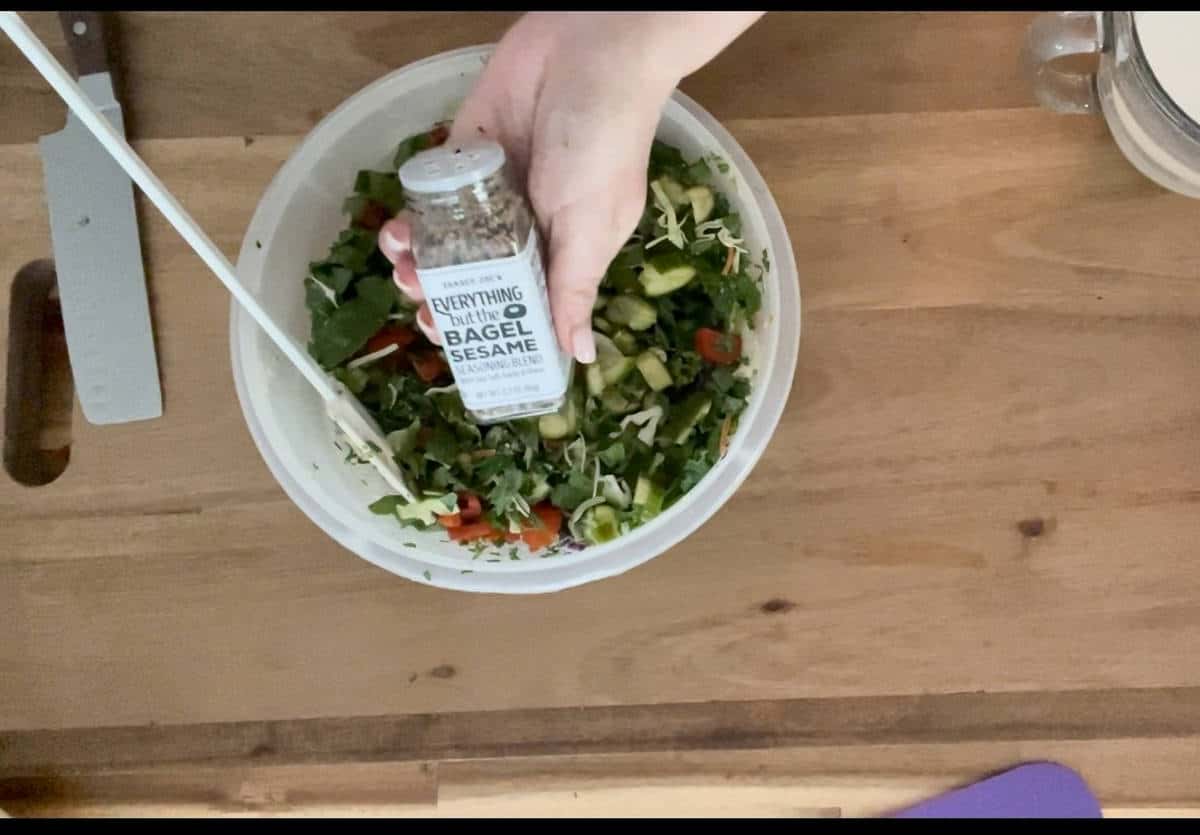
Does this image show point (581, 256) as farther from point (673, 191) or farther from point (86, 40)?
point (86, 40)

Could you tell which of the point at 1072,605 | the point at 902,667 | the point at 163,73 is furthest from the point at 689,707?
the point at 163,73

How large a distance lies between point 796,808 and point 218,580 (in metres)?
0.50

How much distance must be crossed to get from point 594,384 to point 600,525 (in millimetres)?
104

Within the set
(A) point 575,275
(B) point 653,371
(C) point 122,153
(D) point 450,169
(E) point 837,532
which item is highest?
(C) point 122,153

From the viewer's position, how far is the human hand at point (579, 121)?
1.95ft

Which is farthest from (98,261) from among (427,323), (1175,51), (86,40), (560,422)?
(1175,51)

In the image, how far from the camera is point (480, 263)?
598mm

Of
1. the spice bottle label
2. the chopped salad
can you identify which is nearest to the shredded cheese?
the chopped salad

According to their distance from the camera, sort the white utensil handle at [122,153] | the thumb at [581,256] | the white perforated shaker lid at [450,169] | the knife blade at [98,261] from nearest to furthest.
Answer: the white utensil handle at [122,153], the white perforated shaker lid at [450,169], the thumb at [581,256], the knife blade at [98,261]

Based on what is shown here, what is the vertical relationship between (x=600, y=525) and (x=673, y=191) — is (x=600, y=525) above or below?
below

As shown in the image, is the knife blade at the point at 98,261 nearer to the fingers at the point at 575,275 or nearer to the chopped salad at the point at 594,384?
the chopped salad at the point at 594,384

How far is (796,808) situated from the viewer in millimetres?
859

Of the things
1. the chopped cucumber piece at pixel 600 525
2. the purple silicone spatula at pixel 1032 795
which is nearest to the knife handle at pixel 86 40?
the chopped cucumber piece at pixel 600 525

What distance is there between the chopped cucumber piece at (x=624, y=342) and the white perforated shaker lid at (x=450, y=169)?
0.22 m
